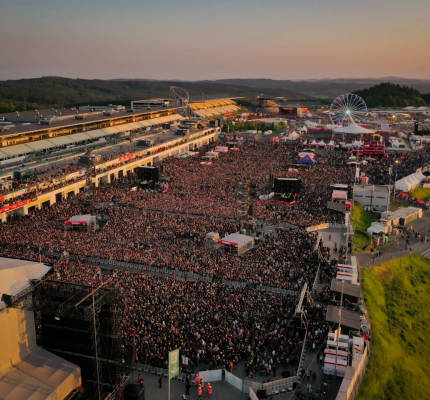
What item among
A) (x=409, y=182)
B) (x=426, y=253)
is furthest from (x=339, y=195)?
(x=409, y=182)

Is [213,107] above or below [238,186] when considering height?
above

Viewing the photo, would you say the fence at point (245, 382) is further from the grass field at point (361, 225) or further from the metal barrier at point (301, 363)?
the grass field at point (361, 225)

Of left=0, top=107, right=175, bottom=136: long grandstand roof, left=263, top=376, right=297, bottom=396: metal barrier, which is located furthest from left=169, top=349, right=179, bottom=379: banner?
left=0, top=107, right=175, bottom=136: long grandstand roof

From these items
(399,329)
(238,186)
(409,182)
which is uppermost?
(409,182)

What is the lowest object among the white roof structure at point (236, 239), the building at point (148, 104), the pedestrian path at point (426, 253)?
the pedestrian path at point (426, 253)

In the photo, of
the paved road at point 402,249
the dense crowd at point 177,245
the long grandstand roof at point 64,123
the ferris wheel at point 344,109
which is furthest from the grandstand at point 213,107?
the dense crowd at point 177,245

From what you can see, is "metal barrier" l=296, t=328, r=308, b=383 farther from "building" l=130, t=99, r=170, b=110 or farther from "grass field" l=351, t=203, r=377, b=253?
"building" l=130, t=99, r=170, b=110

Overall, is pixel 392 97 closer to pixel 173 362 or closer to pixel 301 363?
pixel 301 363
